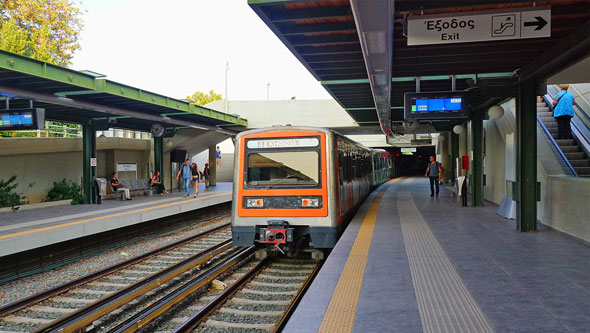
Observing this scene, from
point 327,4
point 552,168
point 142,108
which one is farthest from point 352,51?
point 142,108

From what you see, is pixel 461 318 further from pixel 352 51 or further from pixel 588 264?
pixel 352 51

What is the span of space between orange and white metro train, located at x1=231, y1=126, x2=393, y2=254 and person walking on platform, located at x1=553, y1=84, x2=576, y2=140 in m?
5.94

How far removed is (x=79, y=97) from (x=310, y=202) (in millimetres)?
8788

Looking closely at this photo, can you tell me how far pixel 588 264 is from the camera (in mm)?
5781

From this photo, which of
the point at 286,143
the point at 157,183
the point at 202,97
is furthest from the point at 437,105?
the point at 202,97

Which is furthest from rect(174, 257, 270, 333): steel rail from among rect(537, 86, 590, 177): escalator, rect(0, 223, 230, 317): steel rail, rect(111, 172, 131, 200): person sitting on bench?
rect(111, 172, 131, 200): person sitting on bench

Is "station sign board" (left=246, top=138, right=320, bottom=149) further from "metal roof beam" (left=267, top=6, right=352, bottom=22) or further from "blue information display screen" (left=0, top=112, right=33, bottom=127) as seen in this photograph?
"blue information display screen" (left=0, top=112, right=33, bottom=127)

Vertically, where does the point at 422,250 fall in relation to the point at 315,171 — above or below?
below

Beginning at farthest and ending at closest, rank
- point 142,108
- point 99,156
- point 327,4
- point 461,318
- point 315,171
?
1. point 99,156
2. point 142,108
3. point 315,171
4. point 327,4
5. point 461,318

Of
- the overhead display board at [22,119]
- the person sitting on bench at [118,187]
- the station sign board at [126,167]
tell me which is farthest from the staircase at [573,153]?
the station sign board at [126,167]

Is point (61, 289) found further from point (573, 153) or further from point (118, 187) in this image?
point (573, 153)

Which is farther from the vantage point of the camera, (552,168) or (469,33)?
(552,168)

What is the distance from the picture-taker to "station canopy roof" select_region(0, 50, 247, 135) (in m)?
9.85

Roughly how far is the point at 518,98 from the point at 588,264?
3.94 metres
